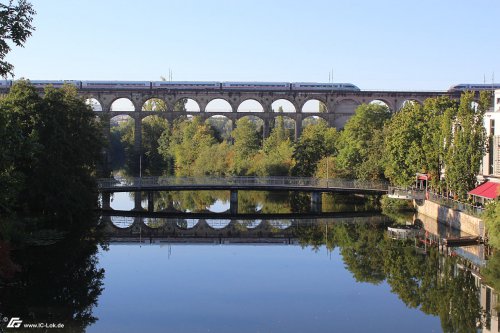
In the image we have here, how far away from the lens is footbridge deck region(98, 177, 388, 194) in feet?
139

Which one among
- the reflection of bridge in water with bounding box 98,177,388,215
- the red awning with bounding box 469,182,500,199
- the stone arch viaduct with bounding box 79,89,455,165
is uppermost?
the stone arch viaduct with bounding box 79,89,455,165

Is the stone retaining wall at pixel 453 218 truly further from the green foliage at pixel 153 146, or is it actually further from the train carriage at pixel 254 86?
the green foliage at pixel 153 146

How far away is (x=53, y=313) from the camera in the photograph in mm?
19188

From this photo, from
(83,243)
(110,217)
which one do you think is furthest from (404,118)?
(83,243)

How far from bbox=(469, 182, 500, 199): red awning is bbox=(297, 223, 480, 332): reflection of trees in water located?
4470mm

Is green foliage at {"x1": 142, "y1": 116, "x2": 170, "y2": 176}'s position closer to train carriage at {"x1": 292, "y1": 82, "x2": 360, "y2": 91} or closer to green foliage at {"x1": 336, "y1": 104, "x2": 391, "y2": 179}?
train carriage at {"x1": 292, "y1": 82, "x2": 360, "y2": 91}

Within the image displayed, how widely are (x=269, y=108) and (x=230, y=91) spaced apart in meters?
4.69

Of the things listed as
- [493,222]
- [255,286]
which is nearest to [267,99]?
[493,222]

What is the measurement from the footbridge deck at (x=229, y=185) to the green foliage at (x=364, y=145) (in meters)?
1.80

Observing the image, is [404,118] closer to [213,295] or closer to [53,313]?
[213,295]

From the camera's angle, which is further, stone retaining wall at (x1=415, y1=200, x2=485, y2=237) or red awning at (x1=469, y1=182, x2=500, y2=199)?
red awning at (x1=469, y1=182, x2=500, y2=199)

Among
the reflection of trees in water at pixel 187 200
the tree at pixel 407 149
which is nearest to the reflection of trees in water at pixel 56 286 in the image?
the reflection of trees in water at pixel 187 200

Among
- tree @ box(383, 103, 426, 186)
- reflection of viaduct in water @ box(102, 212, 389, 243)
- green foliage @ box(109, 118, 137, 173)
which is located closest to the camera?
reflection of viaduct in water @ box(102, 212, 389, 243)

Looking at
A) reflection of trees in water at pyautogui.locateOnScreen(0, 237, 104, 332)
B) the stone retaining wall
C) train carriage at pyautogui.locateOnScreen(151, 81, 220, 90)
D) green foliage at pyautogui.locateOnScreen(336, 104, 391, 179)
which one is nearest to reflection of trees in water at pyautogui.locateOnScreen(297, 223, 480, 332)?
the stone retaining wall
